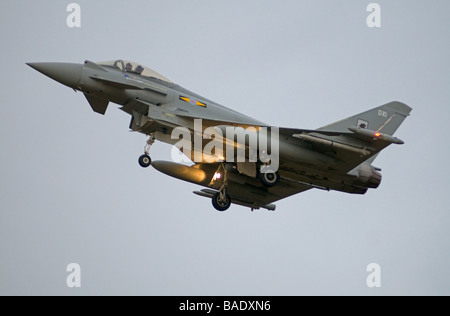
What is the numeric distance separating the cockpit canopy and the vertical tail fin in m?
5.93

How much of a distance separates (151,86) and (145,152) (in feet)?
6.97

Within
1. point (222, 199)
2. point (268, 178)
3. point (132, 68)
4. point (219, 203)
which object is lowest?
point (219, 203)

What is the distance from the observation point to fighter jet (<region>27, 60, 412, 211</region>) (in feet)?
76.7

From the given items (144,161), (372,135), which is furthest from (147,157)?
(372,135)

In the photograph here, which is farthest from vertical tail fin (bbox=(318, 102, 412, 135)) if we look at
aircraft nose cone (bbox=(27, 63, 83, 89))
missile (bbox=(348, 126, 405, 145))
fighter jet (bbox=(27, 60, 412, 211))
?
aircraft nose cone (bbox=(27, 63, 83, 89))

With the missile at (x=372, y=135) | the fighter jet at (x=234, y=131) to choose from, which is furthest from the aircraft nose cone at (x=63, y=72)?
the missile at (x=372, y=135)

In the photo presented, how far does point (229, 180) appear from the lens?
26547 mm

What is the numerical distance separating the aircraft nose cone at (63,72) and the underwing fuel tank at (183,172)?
406 centimetres

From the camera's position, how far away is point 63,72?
23.1 m

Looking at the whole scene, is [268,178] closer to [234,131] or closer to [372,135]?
[234,131]

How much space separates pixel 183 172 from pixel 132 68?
416cm

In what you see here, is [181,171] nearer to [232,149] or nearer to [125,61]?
[232,149]

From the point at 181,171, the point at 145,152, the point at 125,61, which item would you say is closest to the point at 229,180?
the point at 181,171

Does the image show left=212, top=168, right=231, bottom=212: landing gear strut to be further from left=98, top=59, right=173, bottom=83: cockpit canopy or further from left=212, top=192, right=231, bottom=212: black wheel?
left=98, top=59, right=173, bottom=83: cockpit canopy
